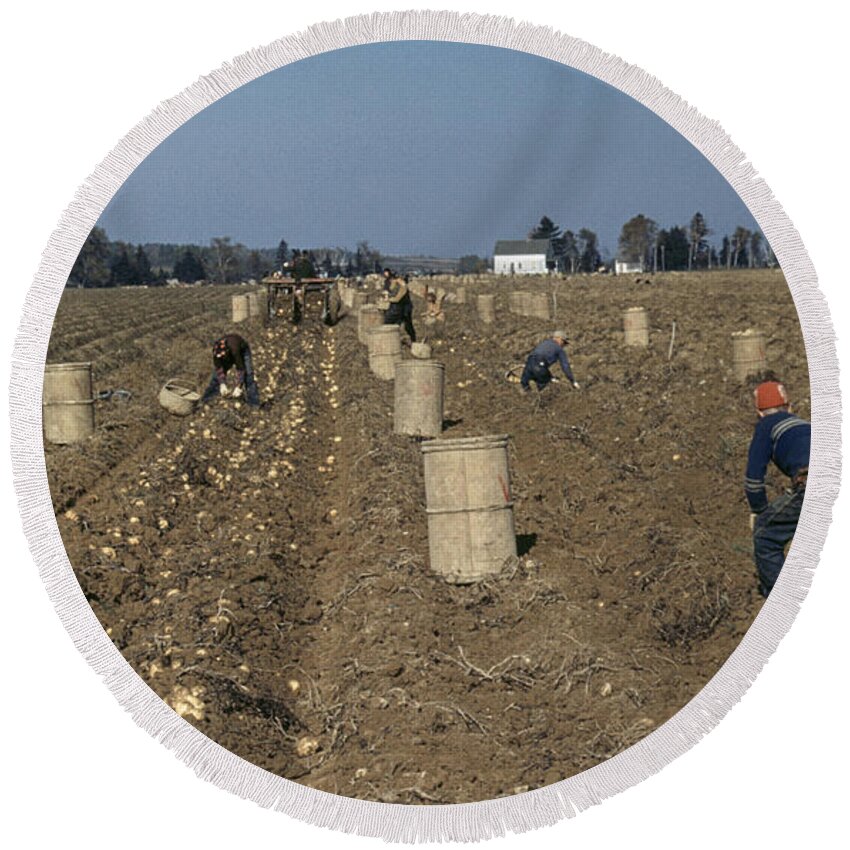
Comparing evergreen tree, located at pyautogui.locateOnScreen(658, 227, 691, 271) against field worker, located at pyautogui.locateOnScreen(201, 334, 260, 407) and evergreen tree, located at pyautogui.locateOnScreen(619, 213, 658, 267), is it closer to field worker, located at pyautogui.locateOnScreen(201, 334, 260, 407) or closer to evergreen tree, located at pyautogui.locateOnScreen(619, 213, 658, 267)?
evergreen tree, located at pyautogui.locateOnScreen(619, 213, 658, 267)

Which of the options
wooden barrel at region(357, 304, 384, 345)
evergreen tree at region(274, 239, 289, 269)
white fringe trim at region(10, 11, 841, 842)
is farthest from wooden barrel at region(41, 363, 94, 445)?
wooden barrel at region(357, 304, 384, 345)

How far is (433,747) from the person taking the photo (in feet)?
26.5

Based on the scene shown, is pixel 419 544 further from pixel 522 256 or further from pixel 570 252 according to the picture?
pixel 570 252

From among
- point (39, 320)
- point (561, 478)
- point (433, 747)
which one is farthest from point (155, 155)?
point (433, 747)

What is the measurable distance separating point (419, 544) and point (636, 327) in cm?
214

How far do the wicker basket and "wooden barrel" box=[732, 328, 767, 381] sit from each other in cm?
363

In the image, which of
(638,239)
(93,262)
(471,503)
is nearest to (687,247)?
(638,239)

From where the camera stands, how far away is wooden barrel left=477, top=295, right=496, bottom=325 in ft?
30.8

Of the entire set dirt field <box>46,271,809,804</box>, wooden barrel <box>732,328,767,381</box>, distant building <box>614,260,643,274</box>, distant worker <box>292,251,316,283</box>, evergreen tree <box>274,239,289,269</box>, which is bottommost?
dirt field <box>46,271,809,804</box>

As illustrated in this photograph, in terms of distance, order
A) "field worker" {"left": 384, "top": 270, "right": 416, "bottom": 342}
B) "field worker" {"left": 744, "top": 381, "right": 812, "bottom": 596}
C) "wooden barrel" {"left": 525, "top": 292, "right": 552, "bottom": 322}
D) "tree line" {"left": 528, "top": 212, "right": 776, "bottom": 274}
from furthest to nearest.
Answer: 1. "field worker" {"left": 384, "top": 270, "right": 416, "bottom": 342}
2. "wooden barrel" {"left": 525, "top": 292, "right": 552, "bottom": 322}
3. "tree line" {"left": 528, "top": 212, "right": 776, "bottom": 274}
4. "field worker" {"left": 744, "top": 381, "right": 812, "bottom": 596}

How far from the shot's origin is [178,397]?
9.82m

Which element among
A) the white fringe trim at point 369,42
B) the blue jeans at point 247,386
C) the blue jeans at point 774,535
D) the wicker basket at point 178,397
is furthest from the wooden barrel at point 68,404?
the blue jeans at point 774,535

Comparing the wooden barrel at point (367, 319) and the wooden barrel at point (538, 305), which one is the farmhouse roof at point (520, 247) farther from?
the wooden barrel at point (367, 319)

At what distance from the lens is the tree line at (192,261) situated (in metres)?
9.17
